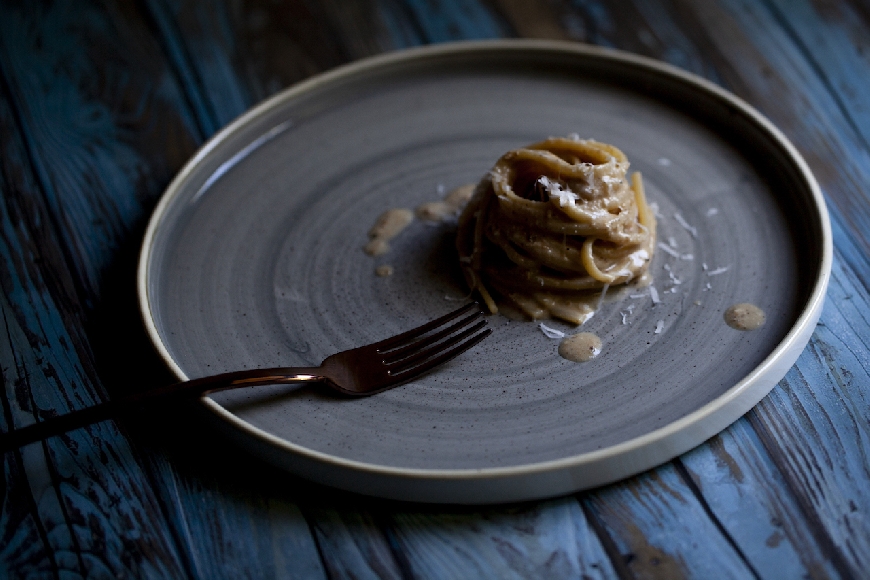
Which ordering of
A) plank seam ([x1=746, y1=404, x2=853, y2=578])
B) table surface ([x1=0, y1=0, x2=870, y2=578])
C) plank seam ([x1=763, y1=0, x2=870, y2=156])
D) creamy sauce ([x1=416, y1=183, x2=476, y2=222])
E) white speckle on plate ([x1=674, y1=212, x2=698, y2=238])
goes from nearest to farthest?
plank seam ([x1=746, y1=404, x2=853, y2=578])
table surface ([x1=0, y1=0, x2=870, y2=578])
white speckle on plate ([x1=674, y1=212, x2=698, y2=238])
creamy sauce ([x1=416, y1=183, x2=476, y2=222])
plank seam ([x1=763, y1=0, x2=870, y2=156])

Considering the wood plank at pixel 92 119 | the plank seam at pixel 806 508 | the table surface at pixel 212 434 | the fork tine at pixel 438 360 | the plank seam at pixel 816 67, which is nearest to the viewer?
the plank seam at pixel 806 508

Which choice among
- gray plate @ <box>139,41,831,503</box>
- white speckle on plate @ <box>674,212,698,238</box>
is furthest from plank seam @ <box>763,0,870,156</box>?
white speckle on plate @ <box>674,212,698,238</box>

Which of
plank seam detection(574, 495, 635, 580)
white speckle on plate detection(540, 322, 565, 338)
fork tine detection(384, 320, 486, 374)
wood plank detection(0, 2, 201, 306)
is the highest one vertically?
wood plank detection(0, 2, 201, 306)

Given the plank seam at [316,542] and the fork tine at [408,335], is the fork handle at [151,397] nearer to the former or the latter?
the fork tine at [408,335]

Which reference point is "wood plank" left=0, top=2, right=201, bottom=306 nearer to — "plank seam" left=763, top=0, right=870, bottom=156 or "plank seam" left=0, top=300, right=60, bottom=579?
"plank seam" left=0, top=300, right=60, bottom=579

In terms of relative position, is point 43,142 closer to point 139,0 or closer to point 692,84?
point 139,0

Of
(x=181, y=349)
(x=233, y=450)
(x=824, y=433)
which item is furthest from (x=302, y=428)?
(x=824, y=433)

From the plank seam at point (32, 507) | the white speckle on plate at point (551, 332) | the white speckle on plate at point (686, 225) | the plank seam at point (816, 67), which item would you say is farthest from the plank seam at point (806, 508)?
the plank seam at point (32, 507)

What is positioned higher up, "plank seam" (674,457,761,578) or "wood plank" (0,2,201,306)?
"wood plank" (0,2,201,306)
